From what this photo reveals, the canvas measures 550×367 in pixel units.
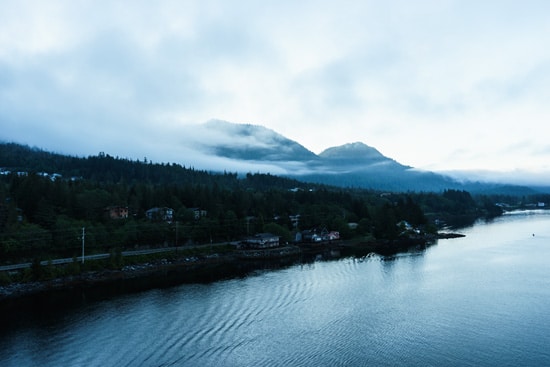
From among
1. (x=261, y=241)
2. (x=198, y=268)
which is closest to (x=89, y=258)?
(x=198, y=268)

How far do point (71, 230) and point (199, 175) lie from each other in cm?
4867

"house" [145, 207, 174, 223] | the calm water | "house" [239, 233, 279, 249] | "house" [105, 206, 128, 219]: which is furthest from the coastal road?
"house" [105, 206, 128, 219]

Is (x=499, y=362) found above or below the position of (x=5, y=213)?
below

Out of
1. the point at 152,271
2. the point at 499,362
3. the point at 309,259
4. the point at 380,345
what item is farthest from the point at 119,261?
the point at 499,362

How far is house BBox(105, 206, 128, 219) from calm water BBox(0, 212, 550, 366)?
16259mm

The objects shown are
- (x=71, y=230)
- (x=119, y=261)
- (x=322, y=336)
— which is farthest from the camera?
(x=71, y=230)

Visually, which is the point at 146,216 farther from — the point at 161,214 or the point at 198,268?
the point at 198,268

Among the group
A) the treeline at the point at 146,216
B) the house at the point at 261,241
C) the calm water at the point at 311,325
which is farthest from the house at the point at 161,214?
the calm water at the point at 311,325

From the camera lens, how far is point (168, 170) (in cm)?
7225

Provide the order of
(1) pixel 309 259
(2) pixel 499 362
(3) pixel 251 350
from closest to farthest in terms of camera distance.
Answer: (2) pixel 499 362 < (3) pixel 251 350 < (1) pixel 309 259

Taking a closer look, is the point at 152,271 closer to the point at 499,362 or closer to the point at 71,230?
the point at 71,230

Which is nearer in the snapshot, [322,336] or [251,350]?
[251,350]

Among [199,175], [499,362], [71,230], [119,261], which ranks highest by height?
[199,175]

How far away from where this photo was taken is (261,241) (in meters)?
30.6
